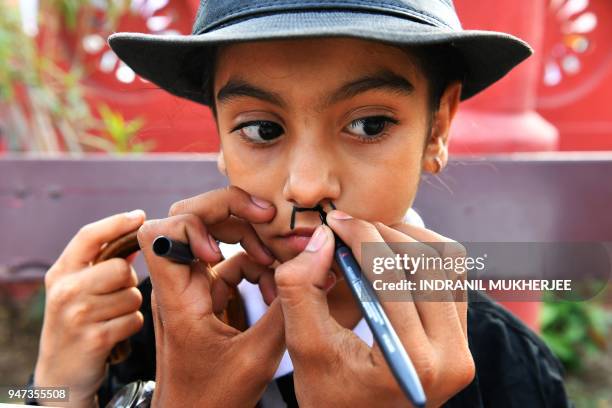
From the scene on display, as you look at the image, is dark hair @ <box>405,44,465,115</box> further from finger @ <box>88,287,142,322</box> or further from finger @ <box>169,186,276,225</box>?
finger @ <box>88,287,142,322</box>

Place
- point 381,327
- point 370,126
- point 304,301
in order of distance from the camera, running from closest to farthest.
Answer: point 381,327 → point 304,301 → point 370,126

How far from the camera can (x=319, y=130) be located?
1.12 meters

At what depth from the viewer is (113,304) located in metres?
1.36

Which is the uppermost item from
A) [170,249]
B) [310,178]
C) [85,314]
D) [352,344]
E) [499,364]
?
[310,178]

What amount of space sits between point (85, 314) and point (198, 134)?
2.97 feet

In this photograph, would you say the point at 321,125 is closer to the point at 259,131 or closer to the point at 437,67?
the point at 259,131

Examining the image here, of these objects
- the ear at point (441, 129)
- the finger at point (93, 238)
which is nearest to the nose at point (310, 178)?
the ear at point (441, 129)

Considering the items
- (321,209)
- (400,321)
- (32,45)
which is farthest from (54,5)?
(400,321)

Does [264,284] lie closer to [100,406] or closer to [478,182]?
[100,406]

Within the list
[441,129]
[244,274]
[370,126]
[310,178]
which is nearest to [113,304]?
[244,274]

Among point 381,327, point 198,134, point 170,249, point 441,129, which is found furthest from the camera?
point 198,134

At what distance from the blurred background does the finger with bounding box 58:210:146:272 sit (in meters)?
0.64

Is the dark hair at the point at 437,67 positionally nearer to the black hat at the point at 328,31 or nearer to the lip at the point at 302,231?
the black hat at the point at 328,31

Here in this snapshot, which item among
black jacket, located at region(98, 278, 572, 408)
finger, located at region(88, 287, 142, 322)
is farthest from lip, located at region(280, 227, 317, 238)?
black jacket, located at region(98, 278, 572, 408)
